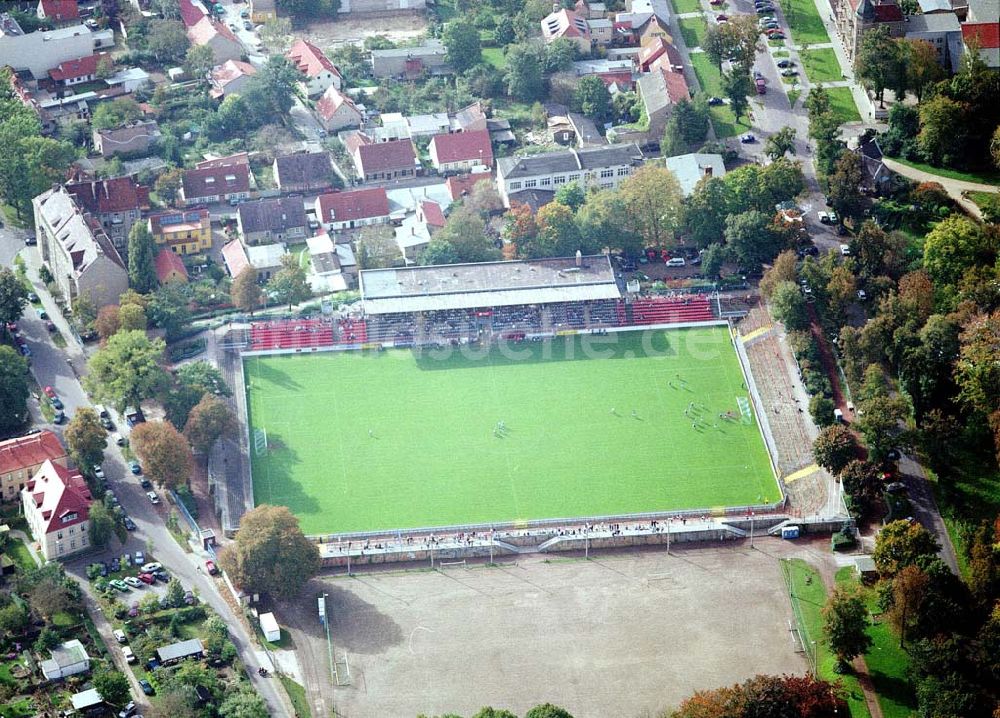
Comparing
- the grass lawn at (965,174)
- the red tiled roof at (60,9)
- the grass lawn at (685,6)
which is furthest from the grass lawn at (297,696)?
the grass lawn at (685,6)

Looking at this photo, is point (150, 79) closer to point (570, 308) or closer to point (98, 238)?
point (98, 238)

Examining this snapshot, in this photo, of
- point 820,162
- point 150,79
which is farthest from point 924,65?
point 150,79

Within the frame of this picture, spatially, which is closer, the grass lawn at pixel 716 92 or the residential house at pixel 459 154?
the residential house at pixel 459 154

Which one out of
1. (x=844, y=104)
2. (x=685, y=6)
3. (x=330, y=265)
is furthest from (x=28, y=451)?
(x=685, y=6)

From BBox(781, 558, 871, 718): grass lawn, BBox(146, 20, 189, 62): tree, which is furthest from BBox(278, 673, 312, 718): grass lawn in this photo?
BBox(146, 20, 189, 62): tree

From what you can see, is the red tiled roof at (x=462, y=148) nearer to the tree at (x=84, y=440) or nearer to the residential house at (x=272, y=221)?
the residential house at (x=272, y=221)
